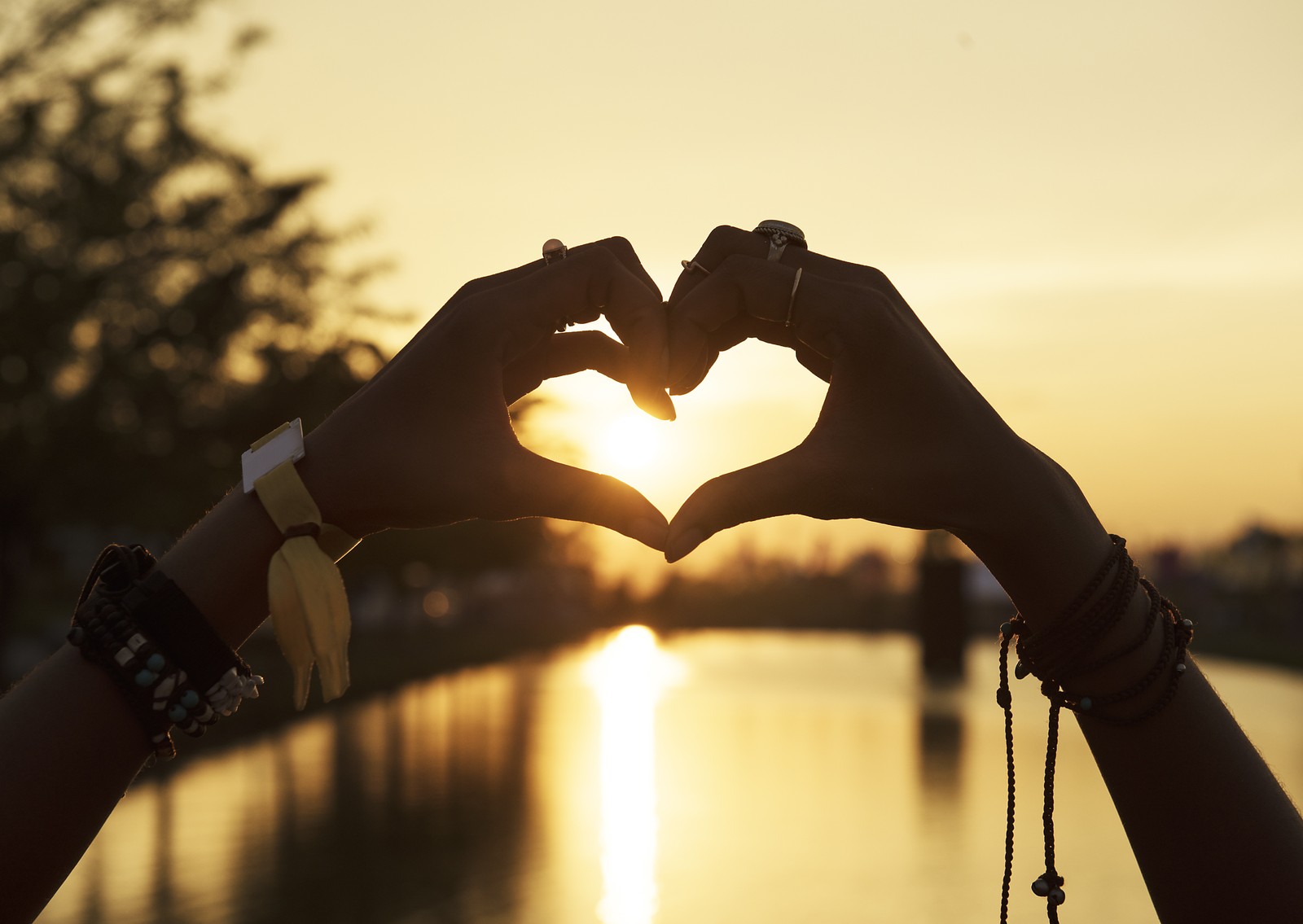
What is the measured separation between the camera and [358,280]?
23094mm

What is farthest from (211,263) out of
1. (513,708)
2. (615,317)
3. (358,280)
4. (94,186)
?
(615,317)

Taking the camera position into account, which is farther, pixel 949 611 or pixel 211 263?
pixel 949 611

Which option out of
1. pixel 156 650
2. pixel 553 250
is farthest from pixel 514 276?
pixel 156 650

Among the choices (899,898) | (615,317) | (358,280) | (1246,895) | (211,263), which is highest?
(358,280)

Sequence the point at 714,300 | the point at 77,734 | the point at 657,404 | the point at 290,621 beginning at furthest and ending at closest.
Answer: the point at 657,404 < the point at 714,300 < the point at 290,621 < the point at 77,734

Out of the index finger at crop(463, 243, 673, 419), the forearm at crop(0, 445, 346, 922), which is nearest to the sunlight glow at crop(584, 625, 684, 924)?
the index finger at crop(463, 243, 673, 419)

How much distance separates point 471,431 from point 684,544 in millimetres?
271

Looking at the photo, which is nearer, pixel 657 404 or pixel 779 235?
pixel 779 235

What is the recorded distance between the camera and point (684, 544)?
4.87 feet

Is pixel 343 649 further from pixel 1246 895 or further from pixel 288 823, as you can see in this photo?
pixel 288 823

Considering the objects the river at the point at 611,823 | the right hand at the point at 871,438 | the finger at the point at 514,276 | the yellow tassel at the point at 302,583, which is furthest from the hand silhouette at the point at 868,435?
the river at the point at 611,823

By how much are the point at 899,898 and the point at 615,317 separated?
25.2 feet

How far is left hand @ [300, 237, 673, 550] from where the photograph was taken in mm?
1377

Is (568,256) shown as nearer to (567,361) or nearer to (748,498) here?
(567,361)
